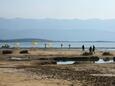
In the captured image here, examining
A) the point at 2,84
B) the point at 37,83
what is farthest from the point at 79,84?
the point at 2,84

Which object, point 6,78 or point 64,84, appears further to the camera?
point 6,78

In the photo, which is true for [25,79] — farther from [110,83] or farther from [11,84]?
[110,83]

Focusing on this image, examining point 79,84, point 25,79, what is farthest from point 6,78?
point 79,84

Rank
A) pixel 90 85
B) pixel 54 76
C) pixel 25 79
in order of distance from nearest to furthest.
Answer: pixel 90 85 < pixel 25 79 < pixel 54 76

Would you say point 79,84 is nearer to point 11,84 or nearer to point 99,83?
point 99,83

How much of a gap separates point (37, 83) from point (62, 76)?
5.40m

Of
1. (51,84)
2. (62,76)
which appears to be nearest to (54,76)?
(62,76)

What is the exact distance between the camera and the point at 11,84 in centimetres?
3272

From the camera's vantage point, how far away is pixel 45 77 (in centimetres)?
3772

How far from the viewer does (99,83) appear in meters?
32.9

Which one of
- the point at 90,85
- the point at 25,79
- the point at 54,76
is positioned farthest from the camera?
the point at 54,76

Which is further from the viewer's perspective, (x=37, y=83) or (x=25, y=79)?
(x=25, y=79)

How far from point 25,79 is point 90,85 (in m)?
6.51

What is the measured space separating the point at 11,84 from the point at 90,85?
5.70 meters
